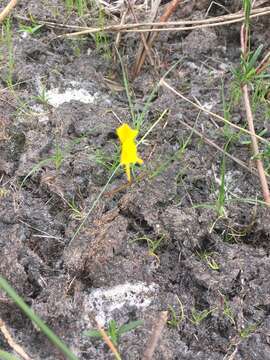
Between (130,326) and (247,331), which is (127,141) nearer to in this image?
(130,326)

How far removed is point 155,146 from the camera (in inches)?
73.2

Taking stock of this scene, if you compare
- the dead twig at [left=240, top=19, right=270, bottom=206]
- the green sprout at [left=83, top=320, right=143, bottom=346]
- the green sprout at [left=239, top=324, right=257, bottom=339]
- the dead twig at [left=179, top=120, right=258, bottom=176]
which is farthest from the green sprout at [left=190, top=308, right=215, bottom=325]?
the dead twig at [left=179, top=120, right=258, bottom=176]

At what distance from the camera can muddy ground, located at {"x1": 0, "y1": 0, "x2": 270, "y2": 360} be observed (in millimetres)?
1466

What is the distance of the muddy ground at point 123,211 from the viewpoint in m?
1.47

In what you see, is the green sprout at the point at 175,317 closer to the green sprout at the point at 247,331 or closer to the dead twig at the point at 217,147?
the green sprout at the point at 247,331

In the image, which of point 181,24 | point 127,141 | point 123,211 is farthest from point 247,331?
point 181,24

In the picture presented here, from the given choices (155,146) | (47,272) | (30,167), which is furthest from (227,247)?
(30,167)

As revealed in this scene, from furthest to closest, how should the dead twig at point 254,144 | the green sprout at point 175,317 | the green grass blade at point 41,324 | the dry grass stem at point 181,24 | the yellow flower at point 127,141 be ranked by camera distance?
the dry grass stem at point 181,24 → the dead twig at point 254,144 → the green sprout at point 175,317 → the yellow flower at point 127,141 → the green grass blade at point 41,324

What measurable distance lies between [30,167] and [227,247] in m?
0.78

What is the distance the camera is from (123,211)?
1.68 metres

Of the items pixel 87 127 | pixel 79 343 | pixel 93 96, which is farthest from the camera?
pixel 93 96

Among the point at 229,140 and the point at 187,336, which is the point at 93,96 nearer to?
the point at 229,140

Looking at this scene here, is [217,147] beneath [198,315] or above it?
above

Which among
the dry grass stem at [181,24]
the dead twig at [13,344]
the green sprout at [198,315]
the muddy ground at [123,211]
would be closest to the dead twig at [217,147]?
the muddy ground at [123,211]
